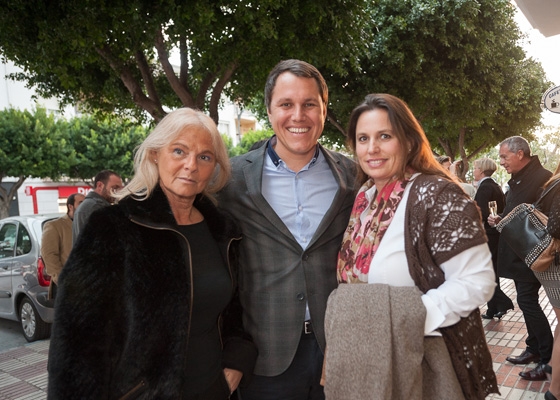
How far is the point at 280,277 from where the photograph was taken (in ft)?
7.48

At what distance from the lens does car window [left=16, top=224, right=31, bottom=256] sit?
6.78 meters

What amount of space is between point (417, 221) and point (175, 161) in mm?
1097

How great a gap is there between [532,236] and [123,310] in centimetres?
311

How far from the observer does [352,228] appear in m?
2.17

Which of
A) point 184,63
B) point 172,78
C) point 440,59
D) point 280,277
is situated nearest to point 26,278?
point 172,78

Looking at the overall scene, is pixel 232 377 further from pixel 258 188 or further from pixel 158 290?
pixel 258 188

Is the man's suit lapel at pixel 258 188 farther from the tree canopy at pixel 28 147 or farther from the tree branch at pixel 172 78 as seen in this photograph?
the tree canopy at pixel 28 147

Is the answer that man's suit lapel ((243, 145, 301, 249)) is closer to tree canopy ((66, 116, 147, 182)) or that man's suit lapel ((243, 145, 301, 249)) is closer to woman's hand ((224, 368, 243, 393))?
woman's hand ((224, 368, 243, 393))

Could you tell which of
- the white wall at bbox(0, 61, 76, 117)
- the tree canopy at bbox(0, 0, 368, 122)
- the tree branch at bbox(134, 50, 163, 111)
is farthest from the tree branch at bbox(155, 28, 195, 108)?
the white wall at bbox(0, 61, 76, 117)

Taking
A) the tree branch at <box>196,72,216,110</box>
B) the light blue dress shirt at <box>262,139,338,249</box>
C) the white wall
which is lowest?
the light blue dress shirt at <box>262,139,338,249</box>

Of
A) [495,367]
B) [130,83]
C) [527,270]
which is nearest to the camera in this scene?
[527,270]

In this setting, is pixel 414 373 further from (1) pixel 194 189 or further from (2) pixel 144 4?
(2) pixel 144 4

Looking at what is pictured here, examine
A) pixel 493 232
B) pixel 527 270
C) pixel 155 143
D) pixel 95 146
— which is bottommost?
pixel 527 270

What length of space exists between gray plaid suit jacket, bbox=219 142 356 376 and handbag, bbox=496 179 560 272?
1928 mm
